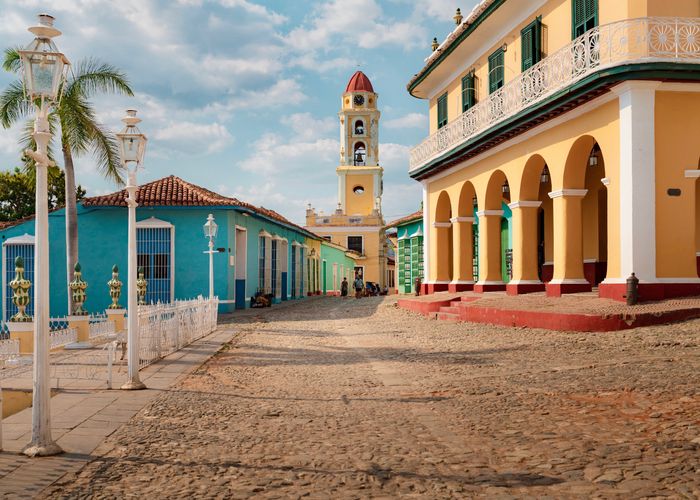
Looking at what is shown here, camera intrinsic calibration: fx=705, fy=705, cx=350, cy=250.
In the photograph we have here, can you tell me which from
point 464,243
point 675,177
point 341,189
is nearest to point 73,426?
point 675,177

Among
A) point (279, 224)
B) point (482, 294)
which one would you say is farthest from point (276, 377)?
point (279, 224)

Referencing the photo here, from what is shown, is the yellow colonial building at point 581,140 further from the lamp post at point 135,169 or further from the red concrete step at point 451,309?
the lamp post at point 135,169

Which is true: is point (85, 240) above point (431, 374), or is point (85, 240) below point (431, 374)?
above

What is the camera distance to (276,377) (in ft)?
29.4

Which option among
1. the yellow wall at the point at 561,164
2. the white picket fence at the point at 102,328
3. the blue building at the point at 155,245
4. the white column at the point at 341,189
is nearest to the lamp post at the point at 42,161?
the white picket fence at the point at 102,328

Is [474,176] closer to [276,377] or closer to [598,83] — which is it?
[598,83]

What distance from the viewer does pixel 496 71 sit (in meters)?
18.6

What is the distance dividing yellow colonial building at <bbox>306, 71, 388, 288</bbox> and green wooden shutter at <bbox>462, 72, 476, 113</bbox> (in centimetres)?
3423

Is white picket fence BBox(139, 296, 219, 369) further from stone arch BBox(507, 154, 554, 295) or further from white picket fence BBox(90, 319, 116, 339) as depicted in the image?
stone arch BBox(507, 154, 554, 295)

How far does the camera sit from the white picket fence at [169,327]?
32.0 feet

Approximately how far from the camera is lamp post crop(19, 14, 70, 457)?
16.7ft

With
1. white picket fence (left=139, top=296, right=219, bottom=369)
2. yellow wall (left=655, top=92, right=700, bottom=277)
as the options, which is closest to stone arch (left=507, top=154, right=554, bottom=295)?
yellow wall (left=655, top=92, right=700, bottom=277)

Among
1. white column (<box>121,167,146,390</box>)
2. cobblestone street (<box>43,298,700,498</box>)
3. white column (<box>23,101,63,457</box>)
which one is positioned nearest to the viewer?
cobblestone street (<box>43,298,700,498</box>)

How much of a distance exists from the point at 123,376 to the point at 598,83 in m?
9.16
